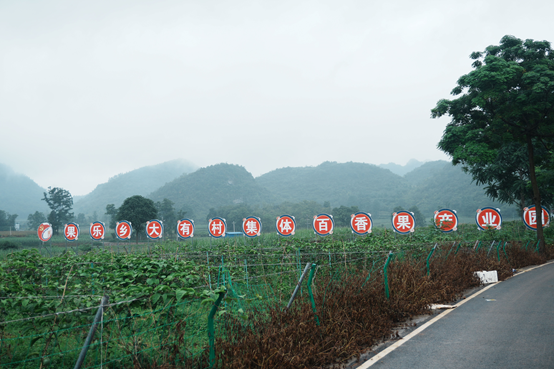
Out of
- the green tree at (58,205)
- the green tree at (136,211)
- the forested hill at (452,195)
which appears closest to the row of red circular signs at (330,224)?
the green tree at (136,211)

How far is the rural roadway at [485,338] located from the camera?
534 cm

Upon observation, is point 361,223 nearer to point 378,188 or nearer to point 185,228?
point 185,228

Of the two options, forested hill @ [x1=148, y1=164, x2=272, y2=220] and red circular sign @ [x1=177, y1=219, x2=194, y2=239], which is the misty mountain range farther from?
red circular sign @ [x1=177, y1=219, x2=194, y2=239]

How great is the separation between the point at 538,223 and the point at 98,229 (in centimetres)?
2650

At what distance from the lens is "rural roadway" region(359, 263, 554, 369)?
5340mm

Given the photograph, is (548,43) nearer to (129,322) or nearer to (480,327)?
(480,327)

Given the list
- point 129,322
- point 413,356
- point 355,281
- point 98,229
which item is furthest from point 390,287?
point 98,229

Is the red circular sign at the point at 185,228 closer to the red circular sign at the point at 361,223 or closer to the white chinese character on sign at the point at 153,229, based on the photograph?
the white chinese character on sign at the point at 153,229

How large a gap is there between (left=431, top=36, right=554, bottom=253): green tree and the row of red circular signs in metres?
2.57

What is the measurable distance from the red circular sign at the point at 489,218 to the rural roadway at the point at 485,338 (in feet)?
26.7

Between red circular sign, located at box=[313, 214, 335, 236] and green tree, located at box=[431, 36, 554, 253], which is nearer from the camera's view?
green tree, located at box=[431, 36, 554, 253]

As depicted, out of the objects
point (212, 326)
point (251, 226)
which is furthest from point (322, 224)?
point (212, 326)

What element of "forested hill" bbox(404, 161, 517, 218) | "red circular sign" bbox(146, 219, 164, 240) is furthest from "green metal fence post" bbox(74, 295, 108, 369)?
"forested hill" bbox(404, 161, 517, 218)

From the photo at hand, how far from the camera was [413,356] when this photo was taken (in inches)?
221
